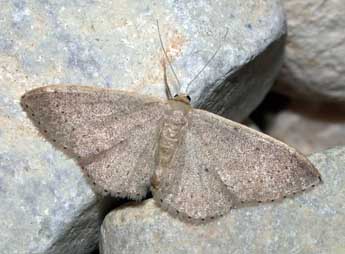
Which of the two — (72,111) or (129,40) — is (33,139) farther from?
(129,40)

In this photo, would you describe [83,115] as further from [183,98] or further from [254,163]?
[254,163]

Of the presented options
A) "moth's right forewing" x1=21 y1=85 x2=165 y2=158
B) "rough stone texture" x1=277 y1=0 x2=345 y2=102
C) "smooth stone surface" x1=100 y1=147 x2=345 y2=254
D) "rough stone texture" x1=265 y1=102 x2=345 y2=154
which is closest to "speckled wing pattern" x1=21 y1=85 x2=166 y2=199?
"moth's right forewing" x1=21 y1=85 x2=165 y2=158

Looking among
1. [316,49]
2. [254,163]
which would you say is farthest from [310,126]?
[254,163]

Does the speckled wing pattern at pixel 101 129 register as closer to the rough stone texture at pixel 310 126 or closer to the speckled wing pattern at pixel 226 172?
the speckled wing pattern at pixel 226 172

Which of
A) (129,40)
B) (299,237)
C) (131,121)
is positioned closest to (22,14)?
(129,40)

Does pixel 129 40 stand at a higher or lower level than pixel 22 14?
lower

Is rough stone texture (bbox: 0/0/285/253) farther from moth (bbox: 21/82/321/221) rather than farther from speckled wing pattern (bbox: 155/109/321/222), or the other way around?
speckled wing pattern (bbox: 155/109/321/222)
